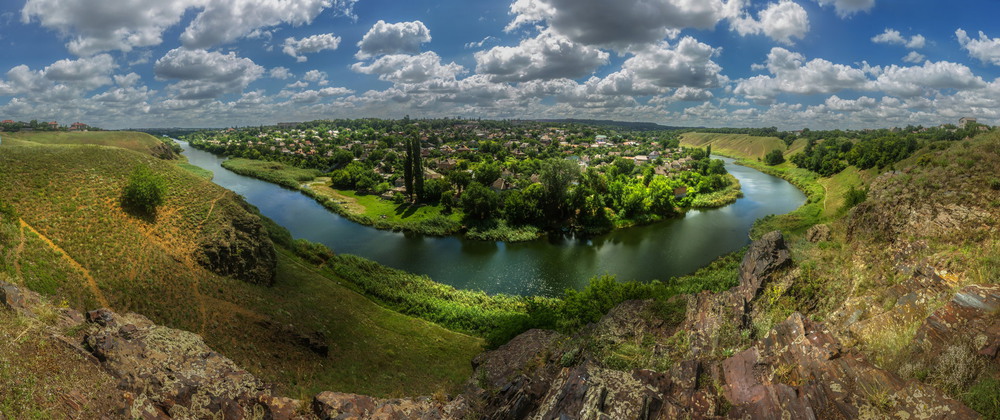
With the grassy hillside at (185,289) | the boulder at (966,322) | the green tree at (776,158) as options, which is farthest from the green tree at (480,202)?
the green tree at (776,158)

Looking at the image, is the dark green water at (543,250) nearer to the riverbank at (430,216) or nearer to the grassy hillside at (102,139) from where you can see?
the riverbank at (430,216)

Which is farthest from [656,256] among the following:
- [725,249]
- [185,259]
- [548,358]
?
[185,259]

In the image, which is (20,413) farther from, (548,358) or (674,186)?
(674,186)

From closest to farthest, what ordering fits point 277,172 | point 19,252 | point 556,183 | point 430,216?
point 19,252 < point 556,183 < point 430,216 < point 277,172

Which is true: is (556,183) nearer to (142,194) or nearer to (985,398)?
(142,194)

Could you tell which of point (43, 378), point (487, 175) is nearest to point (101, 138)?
point (487, 175)

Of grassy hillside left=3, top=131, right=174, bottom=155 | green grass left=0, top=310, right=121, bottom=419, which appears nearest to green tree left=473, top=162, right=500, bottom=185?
green grass left=0, top=310, right=121, bottom=419

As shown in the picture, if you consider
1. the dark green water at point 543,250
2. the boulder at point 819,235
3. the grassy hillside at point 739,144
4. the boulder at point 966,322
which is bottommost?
the dark green water at point 543,250
